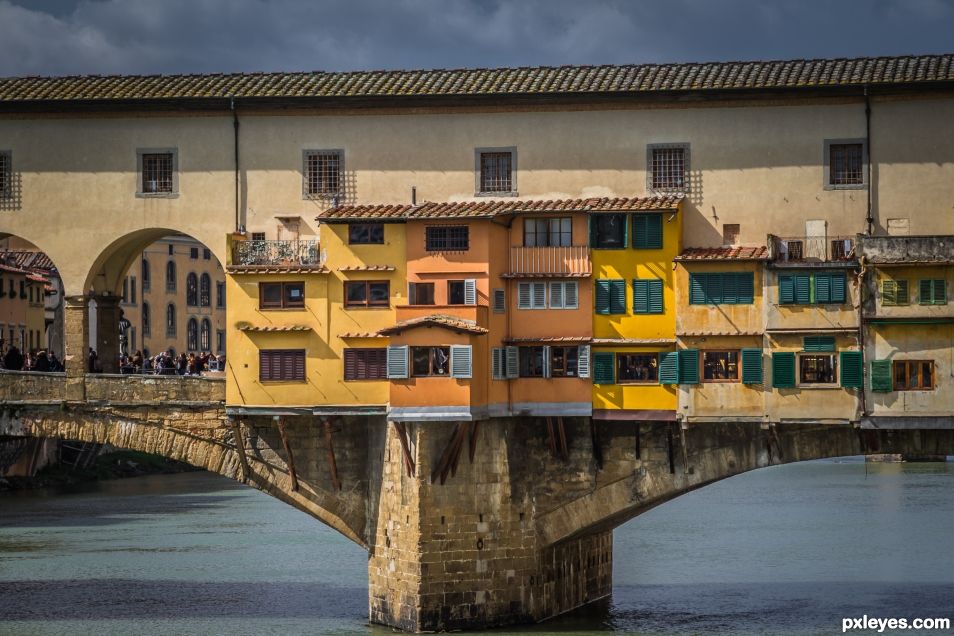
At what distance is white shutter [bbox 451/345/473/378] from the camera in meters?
35.6

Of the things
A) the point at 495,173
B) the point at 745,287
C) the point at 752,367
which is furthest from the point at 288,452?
the point at 745,287

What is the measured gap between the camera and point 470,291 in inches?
1433

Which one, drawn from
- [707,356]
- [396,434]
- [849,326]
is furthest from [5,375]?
[849,326]

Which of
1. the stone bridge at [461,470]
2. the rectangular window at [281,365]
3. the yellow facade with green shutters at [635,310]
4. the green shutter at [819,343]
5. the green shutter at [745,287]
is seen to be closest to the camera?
the green shutter at [819,343]

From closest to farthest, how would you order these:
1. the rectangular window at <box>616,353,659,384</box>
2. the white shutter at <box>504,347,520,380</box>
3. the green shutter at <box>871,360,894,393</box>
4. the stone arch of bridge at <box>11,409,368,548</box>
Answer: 1. the green shutter at <box>871,360,894,393</box>
2. the rectangular window at <box>616,353,659,384</box>
3. the white shutter at <box>504,347,520,380</box>
4. the stone arch of bridge at <box>11,409,368,548</box>

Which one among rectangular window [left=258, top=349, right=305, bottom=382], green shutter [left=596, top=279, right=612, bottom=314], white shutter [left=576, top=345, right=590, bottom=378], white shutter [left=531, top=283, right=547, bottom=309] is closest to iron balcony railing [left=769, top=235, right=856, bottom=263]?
green shutter [left=596, top=279, right=612, bottom=314]

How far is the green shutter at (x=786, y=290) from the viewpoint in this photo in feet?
116

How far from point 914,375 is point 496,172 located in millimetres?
9462

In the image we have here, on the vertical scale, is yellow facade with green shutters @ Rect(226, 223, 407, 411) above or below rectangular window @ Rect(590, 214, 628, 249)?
below

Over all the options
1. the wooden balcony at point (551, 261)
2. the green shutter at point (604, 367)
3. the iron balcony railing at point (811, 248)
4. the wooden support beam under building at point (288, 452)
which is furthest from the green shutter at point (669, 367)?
the wooden support beam under building at point (288, 452)

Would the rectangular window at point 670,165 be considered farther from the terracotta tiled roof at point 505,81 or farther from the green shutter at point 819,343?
the green shutter at point 819,343

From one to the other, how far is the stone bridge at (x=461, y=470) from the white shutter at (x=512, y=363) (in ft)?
3.53

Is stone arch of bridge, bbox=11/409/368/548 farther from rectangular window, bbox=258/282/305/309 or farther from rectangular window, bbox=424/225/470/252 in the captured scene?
rectangular window, bbox=424/225/470/252

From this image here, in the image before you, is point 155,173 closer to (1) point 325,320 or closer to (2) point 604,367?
(1) point 325,320
